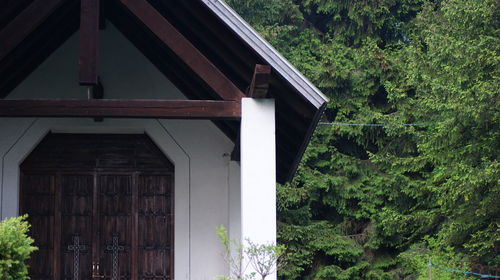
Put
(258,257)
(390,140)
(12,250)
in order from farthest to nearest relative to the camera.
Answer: (390,140)
(258,257)
(12,250)

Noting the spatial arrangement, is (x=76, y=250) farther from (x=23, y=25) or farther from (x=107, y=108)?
(x=23, y=25)

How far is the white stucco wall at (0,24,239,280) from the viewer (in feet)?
31.5

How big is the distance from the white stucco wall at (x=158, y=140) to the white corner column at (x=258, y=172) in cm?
250

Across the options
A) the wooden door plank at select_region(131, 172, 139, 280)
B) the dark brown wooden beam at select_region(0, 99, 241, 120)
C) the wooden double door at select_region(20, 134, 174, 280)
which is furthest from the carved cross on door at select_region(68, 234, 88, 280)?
the dark brown wooden beam at select_region(0, 99, 241, 120)

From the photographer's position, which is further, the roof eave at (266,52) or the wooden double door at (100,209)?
the wooden double door at (100,209)

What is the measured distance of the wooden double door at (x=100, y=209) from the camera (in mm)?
9711

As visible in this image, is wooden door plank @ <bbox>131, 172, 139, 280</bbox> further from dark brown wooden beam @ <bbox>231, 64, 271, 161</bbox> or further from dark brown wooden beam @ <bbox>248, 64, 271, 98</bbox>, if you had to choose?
dark brown wooden beam @ <bbox>248, 64, 271, 98</bbox>

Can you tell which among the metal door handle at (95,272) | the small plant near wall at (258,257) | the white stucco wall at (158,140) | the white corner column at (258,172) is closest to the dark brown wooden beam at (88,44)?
the white corner column at (258,172)

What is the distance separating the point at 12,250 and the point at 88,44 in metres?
2.17

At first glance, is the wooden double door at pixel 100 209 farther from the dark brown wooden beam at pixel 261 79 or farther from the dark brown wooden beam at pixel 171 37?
the dark brown wooden beam at pixel 261 79

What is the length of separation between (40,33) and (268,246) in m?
3.83

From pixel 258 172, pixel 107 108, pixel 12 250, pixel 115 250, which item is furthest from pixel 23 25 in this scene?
pixel 115 250

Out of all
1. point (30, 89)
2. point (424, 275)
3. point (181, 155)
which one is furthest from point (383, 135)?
point (30, 89)

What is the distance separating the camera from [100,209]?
Result: 32.3 feet
